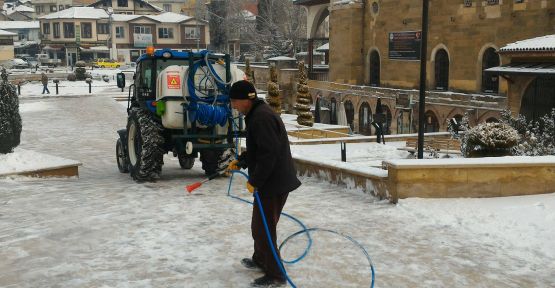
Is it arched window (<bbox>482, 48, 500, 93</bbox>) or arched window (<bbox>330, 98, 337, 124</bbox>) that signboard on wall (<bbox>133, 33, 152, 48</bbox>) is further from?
arched window (<bbox>482, 48, 500, 93</bbox>)

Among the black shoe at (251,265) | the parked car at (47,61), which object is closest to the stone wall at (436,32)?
the black shoe at (251,265)

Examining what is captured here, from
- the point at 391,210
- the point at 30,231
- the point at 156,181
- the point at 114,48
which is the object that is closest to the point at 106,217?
the point at 30,231

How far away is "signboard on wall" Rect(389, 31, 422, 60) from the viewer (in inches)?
1395

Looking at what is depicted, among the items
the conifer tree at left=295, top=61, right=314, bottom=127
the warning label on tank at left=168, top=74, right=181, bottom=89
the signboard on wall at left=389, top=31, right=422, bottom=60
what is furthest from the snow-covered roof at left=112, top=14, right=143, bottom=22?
the warning label on tank at left=168, top=74, right=181, bottom=89

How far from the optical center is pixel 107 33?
82125 millimetres

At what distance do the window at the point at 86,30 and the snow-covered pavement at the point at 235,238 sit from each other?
2957 inches

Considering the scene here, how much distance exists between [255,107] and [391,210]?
360 cm

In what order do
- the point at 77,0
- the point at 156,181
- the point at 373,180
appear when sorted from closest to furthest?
the point at 373,180, the point at 156,181, the point at 77,0

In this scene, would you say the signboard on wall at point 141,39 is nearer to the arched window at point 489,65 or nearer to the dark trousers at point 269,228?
the arched window at point 489,65

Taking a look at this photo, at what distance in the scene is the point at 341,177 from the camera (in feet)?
32.6

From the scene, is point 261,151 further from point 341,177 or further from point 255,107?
point 341,177

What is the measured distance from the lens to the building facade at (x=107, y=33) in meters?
79.7

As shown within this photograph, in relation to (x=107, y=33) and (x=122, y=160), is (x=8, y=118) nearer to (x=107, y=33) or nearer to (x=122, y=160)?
(x=122, y=160)

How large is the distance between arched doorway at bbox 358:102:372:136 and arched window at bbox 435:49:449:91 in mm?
4826
